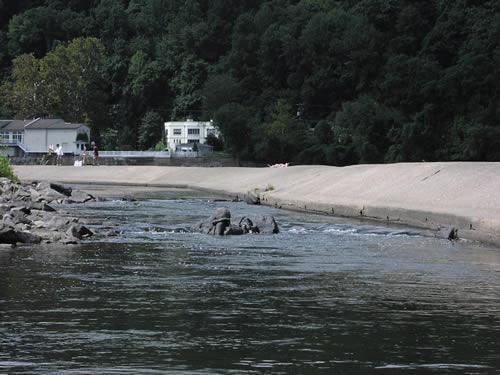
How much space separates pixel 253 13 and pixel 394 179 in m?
119

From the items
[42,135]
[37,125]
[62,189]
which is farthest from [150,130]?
[62,189]

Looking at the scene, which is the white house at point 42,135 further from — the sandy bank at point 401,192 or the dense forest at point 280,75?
the sandy bank at point 401,192

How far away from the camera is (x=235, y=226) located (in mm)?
30516

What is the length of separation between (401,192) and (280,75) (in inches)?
4177

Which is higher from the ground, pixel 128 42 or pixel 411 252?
pixel 128 42

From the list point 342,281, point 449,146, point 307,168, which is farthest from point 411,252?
point 449,146

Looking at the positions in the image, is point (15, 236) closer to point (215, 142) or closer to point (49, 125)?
point (215, 142)

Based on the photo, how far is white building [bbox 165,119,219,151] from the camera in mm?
157125

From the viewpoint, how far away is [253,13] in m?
160

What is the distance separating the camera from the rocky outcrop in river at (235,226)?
1188 inches

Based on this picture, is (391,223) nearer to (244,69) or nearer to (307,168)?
(307,168)

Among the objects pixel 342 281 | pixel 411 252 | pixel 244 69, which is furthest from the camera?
pixel 244 69

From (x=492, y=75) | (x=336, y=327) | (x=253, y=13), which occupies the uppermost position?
(x=253, y=13)

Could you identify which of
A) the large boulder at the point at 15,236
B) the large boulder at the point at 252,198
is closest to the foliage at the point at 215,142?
the large boulder at the point at 252,198
